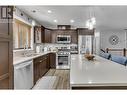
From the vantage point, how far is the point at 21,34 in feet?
17.0

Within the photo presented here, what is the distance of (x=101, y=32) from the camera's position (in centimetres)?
1054

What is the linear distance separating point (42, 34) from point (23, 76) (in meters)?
4.29

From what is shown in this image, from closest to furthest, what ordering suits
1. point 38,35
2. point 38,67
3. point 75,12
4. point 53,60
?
1. point 75,12
2. point 38,67
3. point 38,35
4. point 53,60

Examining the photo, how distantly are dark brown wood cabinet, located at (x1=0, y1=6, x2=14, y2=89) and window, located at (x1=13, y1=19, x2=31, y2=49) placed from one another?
2393mm

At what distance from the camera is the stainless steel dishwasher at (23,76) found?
9.29 ft

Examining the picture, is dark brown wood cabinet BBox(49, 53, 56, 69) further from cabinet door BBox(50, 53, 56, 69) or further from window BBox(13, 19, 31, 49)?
window BBox(13, 19, 31, 49)

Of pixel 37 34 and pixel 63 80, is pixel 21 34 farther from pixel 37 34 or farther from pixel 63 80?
pixel 63 80

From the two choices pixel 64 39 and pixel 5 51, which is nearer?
pixel 5 51

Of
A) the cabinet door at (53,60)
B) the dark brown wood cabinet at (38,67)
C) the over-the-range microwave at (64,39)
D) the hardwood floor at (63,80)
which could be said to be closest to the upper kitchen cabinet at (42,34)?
the over-the-range microwave at (64,39)

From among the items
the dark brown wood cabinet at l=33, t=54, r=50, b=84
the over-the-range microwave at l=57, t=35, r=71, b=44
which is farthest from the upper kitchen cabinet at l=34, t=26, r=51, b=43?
the dark brown wood cabinet at l=33, t=54, r=50, b=84

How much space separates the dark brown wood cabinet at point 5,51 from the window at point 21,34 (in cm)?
239

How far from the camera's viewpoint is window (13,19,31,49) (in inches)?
181

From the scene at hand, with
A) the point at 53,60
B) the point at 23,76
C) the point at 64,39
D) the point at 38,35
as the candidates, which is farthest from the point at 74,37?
the point at 23,76

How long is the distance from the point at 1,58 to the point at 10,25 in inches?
21.6
